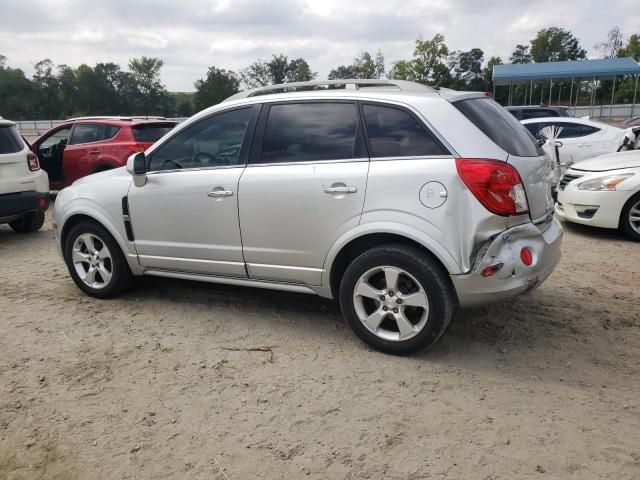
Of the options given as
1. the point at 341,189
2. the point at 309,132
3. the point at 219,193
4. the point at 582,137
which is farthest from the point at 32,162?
the point at 582,137

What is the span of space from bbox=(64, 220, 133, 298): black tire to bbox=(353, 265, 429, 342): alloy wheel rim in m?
2.30

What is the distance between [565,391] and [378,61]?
5959cm

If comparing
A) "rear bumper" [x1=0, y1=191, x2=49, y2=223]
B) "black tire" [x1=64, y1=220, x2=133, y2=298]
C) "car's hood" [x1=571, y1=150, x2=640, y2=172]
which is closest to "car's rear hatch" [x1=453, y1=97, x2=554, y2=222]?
"black tire" [x1=64, y1=220, x2=133, y2=298]

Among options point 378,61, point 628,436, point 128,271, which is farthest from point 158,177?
point 378,61

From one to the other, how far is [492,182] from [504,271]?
553 millimetres

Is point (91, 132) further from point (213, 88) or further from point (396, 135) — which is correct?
point (213, 88)

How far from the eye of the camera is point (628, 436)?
2740 millimetres

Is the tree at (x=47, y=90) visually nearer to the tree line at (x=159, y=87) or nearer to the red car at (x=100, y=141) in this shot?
the tree line at (x=159, y=87)

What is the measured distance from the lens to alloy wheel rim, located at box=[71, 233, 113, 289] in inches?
191

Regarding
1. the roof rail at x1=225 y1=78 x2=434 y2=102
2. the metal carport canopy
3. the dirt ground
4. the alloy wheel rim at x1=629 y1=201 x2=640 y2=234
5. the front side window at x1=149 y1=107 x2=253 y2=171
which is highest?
the metal carport canopy

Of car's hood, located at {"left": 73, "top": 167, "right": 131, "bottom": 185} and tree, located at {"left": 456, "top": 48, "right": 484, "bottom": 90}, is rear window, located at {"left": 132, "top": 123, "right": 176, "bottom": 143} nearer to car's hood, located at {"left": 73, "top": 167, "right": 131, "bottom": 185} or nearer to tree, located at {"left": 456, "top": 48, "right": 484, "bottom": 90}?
car's hood, located at {"left": 73, "top": 167, "right": 131, "bottom": 185}

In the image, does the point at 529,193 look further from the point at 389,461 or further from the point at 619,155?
the point at 619,155

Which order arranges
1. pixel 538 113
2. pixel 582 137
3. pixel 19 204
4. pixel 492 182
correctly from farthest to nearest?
pixel 538 113 < pixel 582 137 < pixel 19 204 < pixel 492 182

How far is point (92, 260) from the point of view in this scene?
4.91m
